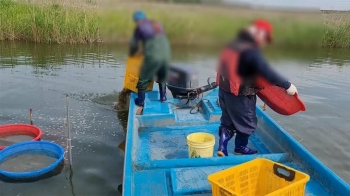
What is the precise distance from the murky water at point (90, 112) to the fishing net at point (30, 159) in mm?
198

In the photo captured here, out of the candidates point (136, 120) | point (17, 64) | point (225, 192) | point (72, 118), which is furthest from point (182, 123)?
point (17, 64)

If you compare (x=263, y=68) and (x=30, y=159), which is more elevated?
(x=263, y=68)

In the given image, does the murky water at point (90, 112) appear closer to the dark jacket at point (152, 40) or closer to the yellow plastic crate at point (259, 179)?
the yellow plastic crate at point (259, 179)

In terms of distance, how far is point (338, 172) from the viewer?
620cm

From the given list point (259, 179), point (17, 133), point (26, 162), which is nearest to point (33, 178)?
point (26, 162)

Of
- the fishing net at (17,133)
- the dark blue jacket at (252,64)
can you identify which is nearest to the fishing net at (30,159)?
the fishing net at (17,133)

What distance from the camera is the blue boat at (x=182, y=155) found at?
12.0 feet

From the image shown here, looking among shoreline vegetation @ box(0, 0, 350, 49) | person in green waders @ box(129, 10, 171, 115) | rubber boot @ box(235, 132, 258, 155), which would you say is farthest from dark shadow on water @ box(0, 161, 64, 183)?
person in green waders @ box(129, 10, 171, 115)

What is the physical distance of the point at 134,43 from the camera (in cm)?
86

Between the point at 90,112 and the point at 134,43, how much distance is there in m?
8.03

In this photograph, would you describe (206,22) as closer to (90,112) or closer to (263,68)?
(263,68)

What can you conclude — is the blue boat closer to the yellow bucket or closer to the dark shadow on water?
A: the yellow bucket

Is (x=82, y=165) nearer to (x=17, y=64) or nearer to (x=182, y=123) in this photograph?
(x=182, y=123)

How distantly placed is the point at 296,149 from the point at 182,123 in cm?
207
